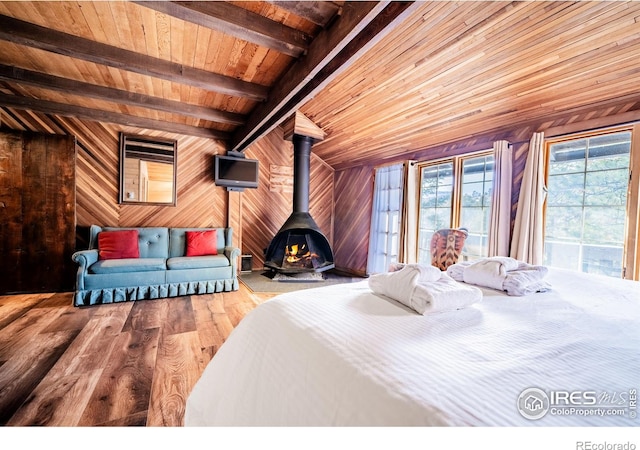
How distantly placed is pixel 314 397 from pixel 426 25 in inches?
98.2

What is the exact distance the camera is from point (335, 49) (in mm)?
1634

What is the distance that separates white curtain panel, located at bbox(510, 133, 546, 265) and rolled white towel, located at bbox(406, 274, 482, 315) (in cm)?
213

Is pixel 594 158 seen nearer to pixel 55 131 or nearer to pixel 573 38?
pixel 573 38

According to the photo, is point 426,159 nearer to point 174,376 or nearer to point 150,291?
point 174,376

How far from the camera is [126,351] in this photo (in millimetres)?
1986

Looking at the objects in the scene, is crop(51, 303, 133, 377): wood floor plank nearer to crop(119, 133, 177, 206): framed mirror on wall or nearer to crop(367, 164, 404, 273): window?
crop(119, 133, 177, 206): framed mirror on wall

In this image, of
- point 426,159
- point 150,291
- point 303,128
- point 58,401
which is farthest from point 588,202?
point 150,291

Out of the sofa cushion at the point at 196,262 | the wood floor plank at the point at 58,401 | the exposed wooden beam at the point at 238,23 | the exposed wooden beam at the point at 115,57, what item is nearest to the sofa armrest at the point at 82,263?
the sofa cushion at the point at 196,262

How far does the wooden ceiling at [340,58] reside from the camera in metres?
1.66

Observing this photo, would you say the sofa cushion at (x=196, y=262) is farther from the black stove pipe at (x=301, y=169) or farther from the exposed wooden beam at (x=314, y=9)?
the exposed wooden beam at (x=314, y=9)

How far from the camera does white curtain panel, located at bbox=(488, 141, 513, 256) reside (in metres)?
2.83

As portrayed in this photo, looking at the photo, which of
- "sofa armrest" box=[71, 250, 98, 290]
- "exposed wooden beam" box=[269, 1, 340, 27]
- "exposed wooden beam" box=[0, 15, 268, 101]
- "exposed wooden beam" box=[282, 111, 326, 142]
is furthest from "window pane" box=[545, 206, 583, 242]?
"sofa armrest" box=[71, 250, 98, 290]

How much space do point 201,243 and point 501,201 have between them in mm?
3923

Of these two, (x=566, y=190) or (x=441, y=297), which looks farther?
(x=566, y=190)
